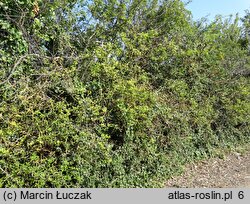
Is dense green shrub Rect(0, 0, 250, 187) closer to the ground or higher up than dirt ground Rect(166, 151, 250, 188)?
higher up

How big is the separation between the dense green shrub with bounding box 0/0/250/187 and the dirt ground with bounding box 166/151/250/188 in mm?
267

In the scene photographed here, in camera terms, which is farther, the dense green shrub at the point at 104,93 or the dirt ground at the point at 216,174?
the dirt ground at the point at 216,174

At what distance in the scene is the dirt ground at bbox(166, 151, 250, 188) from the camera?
6566 millimetres

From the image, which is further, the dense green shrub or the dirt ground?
the dirt ground

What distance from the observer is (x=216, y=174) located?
24.0 ft

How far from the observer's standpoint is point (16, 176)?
4.64m

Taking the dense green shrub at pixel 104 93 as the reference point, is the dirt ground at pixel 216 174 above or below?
below

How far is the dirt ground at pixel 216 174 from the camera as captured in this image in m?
6.57

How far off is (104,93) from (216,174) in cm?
338

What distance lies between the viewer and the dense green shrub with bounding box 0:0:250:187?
5031mm

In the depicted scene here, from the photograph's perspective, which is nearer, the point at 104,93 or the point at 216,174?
the point at 104,93

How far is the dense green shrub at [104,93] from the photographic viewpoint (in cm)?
503

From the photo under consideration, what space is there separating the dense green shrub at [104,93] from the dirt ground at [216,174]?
267 millimetres
